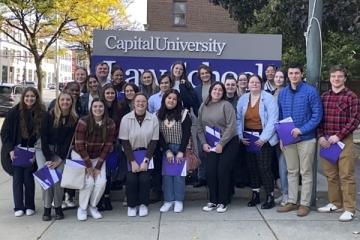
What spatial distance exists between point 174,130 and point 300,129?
1.59m

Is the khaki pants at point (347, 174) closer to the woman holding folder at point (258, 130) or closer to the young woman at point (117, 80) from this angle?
the woman holding folder at point (258, 130)

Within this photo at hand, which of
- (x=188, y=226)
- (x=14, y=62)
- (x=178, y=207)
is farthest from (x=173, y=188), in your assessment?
(x=14, y=62)

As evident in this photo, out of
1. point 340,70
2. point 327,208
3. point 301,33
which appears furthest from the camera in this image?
point 301,33

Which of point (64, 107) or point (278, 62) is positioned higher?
point (278, 62)

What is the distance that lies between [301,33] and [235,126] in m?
5.99

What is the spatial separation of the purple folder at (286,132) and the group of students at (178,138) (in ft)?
0.18

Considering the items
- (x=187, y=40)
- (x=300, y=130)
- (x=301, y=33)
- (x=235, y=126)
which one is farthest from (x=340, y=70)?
(x=301, y=33)

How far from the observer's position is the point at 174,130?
6.81 m

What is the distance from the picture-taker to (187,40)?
855 cm

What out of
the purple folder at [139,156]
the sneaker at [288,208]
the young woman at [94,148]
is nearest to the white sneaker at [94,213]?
the young woman at [94,148]

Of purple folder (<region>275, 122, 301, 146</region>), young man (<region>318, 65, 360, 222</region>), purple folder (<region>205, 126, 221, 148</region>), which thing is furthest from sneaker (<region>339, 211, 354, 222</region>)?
purple folder (<region>205, 126, 221, 148</region>)

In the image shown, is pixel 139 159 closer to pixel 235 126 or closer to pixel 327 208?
pixel 235 126

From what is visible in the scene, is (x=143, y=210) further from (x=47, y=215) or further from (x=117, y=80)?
(x=117, y=80)

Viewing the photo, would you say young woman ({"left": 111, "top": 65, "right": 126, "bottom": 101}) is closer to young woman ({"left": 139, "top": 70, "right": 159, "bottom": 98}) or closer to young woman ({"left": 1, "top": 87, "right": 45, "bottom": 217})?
young woman ({"left": 139, "top": 70, "right": 159, "bottom": 98})
